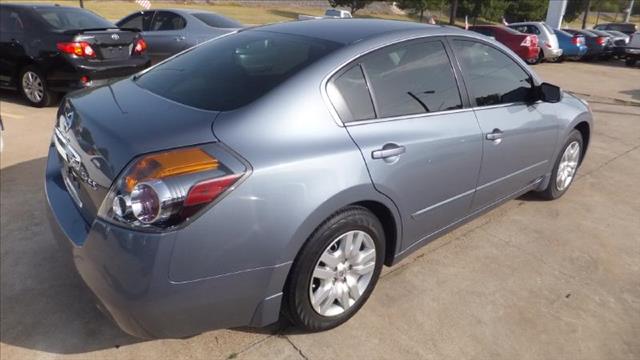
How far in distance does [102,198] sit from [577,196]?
4.20 m

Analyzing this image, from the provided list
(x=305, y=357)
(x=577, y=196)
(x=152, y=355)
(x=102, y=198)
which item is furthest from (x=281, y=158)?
(x=577, y=196)

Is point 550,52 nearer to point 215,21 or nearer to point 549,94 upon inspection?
point 215,21

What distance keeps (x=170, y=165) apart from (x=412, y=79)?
1486mm

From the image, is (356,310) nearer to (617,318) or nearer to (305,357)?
(305,357)

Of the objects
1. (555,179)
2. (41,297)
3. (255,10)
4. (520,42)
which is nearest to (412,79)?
(555,179)

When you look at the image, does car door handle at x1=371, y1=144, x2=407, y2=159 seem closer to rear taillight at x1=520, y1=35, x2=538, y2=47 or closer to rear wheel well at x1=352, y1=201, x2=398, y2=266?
rear wheel well at x1=352, y1=201, x2=398, y2=266

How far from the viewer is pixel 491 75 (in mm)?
3273

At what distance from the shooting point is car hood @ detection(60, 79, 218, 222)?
76.9 inches

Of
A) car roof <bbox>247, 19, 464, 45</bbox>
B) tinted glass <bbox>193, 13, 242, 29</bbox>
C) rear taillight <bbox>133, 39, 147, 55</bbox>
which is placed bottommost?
rear taillight <bbox>133, 39, 147, 55</bbox>

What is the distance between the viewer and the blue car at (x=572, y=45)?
19.1 m

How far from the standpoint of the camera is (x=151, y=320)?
1926 millimetres

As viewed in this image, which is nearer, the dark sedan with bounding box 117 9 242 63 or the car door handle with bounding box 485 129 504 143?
the car door handle with bounding box 485 129 504 143

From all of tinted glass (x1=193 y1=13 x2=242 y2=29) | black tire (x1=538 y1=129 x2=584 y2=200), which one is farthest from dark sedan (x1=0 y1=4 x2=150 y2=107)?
black tire (x1=538 y1=129 x2=584 y2=200)

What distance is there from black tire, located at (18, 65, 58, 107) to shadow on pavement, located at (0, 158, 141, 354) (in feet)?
11.3
